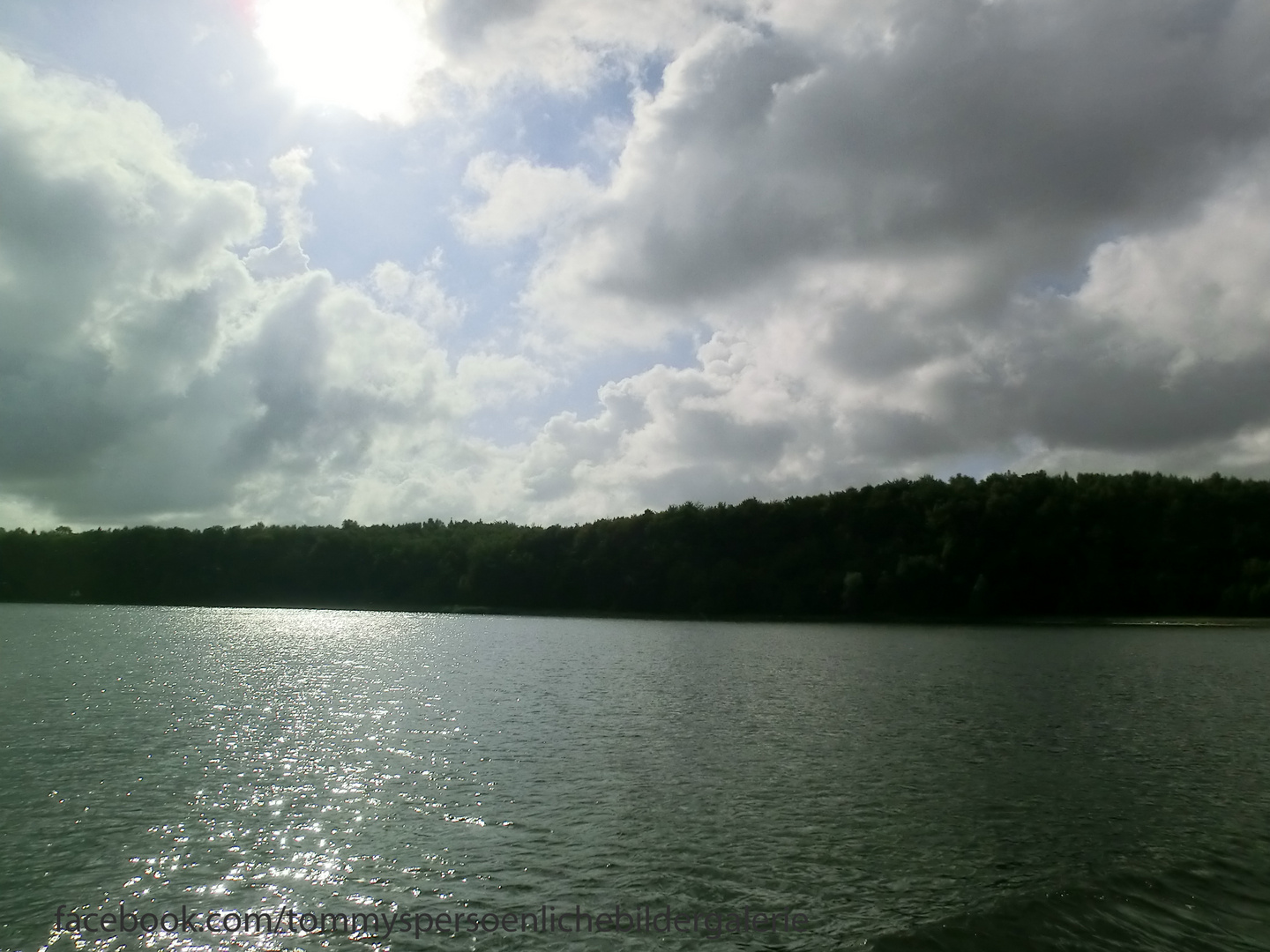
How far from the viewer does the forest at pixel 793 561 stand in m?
127

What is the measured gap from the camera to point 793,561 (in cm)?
14138

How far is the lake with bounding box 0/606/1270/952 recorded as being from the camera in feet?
42.5

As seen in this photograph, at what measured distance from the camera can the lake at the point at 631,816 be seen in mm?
12969

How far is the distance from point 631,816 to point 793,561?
412ft

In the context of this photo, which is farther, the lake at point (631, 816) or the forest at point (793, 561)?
the forest at point (793, 561)

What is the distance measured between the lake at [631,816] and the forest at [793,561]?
9292cm

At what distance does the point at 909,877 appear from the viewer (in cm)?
1495

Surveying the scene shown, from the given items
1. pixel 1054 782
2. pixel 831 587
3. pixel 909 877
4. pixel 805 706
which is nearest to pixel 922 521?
pixel 831 587

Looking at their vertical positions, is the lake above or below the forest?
below

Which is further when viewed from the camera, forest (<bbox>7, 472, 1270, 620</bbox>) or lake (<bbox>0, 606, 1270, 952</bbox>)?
forest (<bbox>7, 472, 1270, 620</bbox>)

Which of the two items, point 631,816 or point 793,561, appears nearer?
point 631,816

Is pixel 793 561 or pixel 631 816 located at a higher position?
pixel 793 561

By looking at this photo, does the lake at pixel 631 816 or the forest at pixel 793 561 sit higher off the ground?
the forest at pixel 793 561

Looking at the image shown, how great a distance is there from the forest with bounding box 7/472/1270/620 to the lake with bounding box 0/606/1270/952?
92915mm
